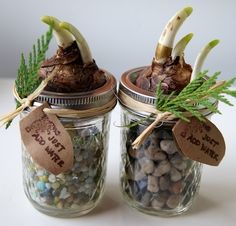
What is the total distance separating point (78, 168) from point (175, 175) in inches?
4.1

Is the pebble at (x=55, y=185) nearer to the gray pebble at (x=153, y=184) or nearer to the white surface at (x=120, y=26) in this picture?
the gray pebble at (x=153, y=184)

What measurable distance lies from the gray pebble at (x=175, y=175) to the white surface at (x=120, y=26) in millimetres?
517

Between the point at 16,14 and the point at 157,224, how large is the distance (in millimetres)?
602

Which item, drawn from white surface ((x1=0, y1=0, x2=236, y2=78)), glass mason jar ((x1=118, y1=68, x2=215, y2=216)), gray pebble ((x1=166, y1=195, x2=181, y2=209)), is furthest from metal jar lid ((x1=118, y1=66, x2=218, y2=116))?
white surface ((x1=0, y1=0, x2=236, y2=78))

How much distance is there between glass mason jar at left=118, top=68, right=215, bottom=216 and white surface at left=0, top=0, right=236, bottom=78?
430 millimetres

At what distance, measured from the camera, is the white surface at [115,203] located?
1.82 feet

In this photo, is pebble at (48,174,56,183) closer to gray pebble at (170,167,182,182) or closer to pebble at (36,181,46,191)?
pebble at (36,181,46,191)

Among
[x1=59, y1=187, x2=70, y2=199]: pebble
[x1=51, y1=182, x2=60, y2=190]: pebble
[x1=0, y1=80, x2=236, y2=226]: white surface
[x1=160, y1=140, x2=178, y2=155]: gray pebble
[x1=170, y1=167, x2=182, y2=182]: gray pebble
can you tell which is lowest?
[x1=0, y1=80, x2=236, y2=226]: white surface

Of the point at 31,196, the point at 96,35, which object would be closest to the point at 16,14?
the point at 96,35

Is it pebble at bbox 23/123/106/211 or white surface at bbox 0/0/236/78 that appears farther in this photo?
white surface at bbox 0/0/236/78

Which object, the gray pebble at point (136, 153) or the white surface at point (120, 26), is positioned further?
the white surface at point (120, 26)

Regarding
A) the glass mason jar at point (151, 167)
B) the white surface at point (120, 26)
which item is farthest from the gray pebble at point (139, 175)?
the white surface at point (120, 26)

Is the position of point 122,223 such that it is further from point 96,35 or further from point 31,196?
point 96,35

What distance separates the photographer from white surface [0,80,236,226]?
0.55 metres
